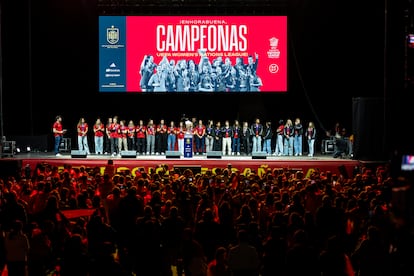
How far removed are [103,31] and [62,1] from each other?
311 cm

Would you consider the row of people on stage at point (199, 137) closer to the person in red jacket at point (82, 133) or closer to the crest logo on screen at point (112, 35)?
the person in red jacket at point (82, 133)

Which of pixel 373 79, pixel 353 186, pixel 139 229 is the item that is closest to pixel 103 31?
pixel 373 79

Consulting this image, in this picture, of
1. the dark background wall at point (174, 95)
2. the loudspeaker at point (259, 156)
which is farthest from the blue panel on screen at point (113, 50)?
the loudspeaker at point (259, 156)

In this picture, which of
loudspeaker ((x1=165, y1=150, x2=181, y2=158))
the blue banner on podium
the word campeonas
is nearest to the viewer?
loudspeaker ((x1=165, y1=150, x2=181, y2=158))

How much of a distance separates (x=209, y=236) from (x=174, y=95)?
21.3 m

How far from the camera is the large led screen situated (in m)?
28.2

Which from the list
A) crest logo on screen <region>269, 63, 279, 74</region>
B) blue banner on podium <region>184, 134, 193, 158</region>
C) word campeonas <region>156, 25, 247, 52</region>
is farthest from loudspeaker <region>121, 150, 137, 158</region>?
crest logo on screen <region>269, 63, 279, 74</region>

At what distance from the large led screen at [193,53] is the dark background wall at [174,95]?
0.99m

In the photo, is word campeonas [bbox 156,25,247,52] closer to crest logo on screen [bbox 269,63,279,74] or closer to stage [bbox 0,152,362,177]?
crest logo on screen [bbox 269,63,279,74]

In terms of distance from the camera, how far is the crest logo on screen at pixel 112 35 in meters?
28.4

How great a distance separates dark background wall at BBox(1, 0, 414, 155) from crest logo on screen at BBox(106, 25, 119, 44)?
1036 millimetres

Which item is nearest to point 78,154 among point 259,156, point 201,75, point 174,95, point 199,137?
point 199,137

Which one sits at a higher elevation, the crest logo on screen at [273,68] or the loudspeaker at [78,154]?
the crest logo on screen at [273,68]

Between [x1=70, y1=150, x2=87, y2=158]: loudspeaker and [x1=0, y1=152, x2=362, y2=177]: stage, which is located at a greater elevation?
[x1=70, y1=150, x2=87, y2=158]: loudspeaker
